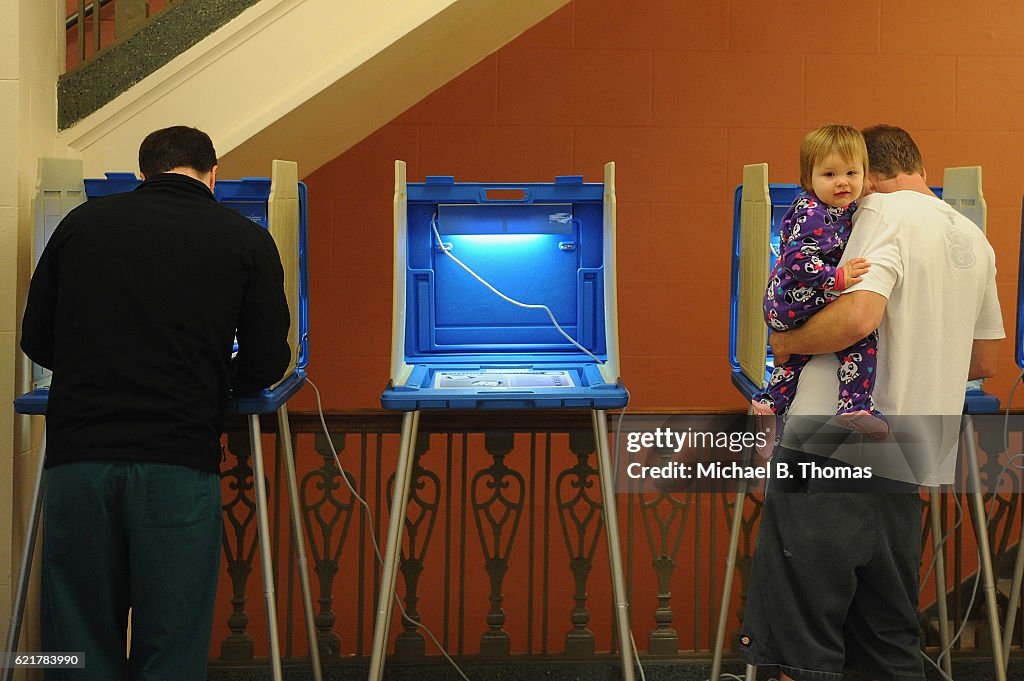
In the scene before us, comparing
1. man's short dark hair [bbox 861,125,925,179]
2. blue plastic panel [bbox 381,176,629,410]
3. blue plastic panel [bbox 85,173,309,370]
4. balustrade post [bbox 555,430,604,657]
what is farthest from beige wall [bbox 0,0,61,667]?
man's short dark hair [bbox 861,125,925,179]

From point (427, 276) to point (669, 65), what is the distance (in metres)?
2.16

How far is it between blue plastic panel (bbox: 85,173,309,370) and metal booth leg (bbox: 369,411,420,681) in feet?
1.36

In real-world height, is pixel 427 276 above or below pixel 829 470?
above

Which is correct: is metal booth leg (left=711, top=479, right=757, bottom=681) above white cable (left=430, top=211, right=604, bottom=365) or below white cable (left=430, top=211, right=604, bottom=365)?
below

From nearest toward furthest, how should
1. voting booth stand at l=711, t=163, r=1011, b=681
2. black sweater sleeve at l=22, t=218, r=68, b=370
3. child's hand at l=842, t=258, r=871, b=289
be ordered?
1. child's hand at l=842, t=258, r=871, b=289
2. black sweater sleeve at l=22, t=218, r=68, b=370
3. voting booth stand at l=711, t=163, r=1011, b=681

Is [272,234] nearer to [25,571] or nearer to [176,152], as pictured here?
[176,152]

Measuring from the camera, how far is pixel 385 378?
4418 mm

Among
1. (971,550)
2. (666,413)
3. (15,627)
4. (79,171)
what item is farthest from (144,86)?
(971,550)

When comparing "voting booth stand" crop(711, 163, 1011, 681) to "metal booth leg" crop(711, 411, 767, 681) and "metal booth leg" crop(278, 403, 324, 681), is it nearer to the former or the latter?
"metal booth leg" crop(711, 411, 767, 681)

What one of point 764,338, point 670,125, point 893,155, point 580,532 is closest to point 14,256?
point 580,532

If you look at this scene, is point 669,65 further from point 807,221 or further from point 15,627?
point 15,627

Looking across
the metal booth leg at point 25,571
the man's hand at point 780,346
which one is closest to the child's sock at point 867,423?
the man's hand at point 780,346

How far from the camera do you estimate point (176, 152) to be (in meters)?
2.13

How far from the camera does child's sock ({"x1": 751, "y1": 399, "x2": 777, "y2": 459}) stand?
7.17 feet
